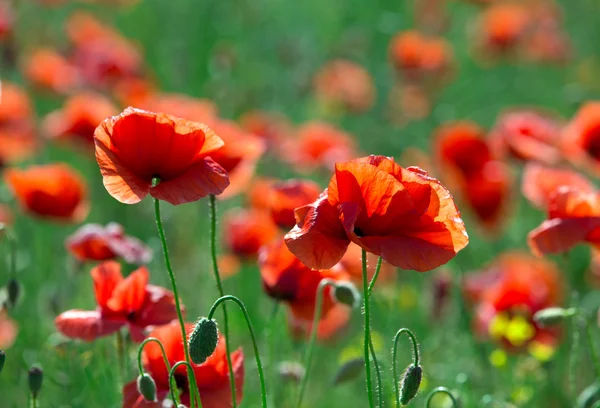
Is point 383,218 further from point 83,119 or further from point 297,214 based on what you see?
point 83,119

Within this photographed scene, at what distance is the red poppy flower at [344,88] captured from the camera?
6445 millimetres

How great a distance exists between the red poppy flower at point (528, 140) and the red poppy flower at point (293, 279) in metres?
1.55

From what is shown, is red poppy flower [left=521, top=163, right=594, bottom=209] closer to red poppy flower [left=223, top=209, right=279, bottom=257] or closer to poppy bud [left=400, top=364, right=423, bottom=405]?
red poppy flower [left=223, top=209, right=279, bottom=257]

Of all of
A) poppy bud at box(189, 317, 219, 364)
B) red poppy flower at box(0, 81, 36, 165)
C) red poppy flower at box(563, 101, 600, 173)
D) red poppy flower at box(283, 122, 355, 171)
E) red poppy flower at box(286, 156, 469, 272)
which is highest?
red poppy flower at box(286, 156, 469, 272)

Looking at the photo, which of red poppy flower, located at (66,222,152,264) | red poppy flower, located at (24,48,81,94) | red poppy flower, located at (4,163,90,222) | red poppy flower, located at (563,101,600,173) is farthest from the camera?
red poppy flower, located at (24,48,81,94)

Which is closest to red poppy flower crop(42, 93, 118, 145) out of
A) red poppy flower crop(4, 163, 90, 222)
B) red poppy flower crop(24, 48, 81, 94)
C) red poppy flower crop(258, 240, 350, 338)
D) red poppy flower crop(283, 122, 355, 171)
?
red poppy flower crop(4, 163, 90, 222)

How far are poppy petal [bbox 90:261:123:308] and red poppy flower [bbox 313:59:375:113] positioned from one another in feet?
13.5

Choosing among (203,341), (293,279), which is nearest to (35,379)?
(203,341)

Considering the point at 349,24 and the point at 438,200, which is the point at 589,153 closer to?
the point at 438,200

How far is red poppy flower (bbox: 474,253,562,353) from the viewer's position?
3.22 meters

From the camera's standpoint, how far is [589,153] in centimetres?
373

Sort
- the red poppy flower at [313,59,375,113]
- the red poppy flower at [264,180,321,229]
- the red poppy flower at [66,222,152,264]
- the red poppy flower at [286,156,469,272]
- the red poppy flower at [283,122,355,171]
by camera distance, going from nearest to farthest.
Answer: the red poppy flower at [286,156,469,272]
the red poppy flower at [66,222,152,264]
the red poppy flower at [264,180,321,229]
the red poppy flower at [283,122,355,171]
the red poppy flower at [313,59,375,113]

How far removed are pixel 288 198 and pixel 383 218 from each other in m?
1.01

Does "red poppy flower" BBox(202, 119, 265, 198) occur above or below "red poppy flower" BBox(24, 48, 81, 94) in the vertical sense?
above
